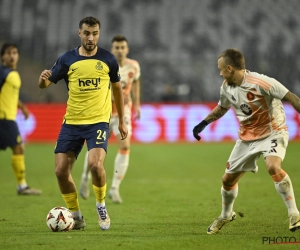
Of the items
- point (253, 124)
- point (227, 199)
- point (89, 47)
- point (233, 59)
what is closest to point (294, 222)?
point (227, 199)

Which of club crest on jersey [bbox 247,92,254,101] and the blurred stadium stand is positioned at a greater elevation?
the blurred stadium stand

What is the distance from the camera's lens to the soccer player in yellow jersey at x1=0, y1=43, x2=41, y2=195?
11.0 metres

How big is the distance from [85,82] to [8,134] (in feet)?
14.3

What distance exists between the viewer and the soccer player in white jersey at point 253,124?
654 cm

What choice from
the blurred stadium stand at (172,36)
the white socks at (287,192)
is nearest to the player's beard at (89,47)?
the white socks at (287,192)

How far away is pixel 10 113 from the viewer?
36.5 feet

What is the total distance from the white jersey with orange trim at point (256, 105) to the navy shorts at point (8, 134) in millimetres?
5147

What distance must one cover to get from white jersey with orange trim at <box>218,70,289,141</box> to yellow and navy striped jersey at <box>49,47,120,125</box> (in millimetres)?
1351

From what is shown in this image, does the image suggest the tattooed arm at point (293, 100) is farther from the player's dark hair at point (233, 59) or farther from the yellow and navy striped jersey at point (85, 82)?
the yellow and navy striped jersey at point (85, 82)

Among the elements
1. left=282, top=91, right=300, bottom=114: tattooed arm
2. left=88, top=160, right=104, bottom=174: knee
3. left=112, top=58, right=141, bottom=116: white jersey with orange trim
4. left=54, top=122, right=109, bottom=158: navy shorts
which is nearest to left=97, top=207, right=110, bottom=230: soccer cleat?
left=88, top=160, right=104, bottom=174: knee

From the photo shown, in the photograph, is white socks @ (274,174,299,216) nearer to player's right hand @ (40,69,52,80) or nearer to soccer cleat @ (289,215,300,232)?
soccer cleat @ (289,215,300,232)

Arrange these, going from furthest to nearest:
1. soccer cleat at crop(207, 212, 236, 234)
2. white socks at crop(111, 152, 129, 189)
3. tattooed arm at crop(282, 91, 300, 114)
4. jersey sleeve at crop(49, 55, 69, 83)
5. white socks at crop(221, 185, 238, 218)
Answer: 1. white socks at crop(111, 152, 129, 189)
2. jersey sleeve at crop(49, 55, 69, 83)
3. white socks at crop(221, 185, 238, 218)
4. soccer cleat at crop(207, 212, 236, 234)
5. tattooed arm at crop(282, 91, 300, 114)

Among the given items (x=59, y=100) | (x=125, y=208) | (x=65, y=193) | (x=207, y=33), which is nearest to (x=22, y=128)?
(x=59, y=100)

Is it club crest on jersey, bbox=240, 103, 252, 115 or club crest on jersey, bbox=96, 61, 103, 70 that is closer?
club crest on jersey, bbox=240, 103, 252, 115
